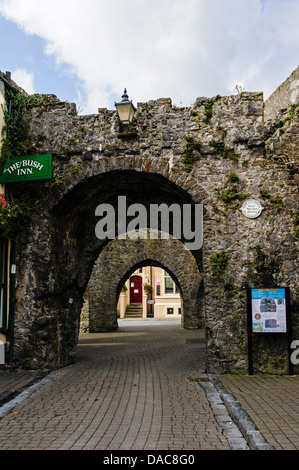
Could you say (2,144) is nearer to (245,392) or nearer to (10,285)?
(10,285)

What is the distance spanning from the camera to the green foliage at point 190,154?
7797 mm

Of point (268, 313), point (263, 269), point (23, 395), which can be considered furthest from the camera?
point (263, 269)

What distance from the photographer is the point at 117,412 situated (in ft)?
16.9

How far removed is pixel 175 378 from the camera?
286 inches

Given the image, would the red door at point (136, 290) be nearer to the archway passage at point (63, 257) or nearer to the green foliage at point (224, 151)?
the archway passage at point (63, 257)

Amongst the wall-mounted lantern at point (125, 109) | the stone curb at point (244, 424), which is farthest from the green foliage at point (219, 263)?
the wall-mounted lantern at point (125, 109)

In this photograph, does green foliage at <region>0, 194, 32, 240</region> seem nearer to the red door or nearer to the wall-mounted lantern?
the wall-mounted lantern

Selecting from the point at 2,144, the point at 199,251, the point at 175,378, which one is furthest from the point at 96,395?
the point at 2,144

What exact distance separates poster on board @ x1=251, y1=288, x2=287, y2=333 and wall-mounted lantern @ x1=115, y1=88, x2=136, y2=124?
385 cm

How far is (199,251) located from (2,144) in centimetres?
441

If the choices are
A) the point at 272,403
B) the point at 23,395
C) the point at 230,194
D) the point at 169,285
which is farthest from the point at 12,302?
the point at 169,285

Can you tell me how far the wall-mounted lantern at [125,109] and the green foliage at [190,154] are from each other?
115 cm

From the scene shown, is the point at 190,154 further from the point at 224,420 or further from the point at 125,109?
the point at 224,420

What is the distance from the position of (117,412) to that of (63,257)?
406 centimetres
